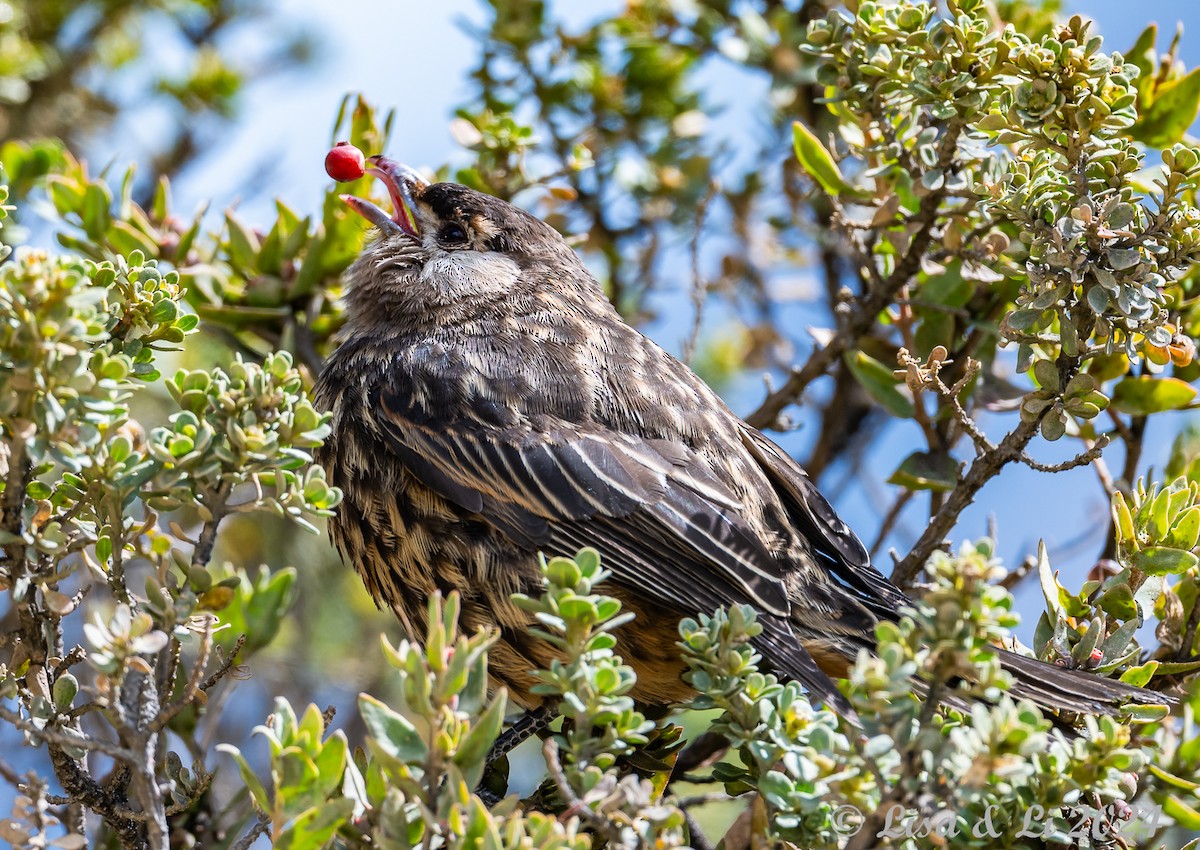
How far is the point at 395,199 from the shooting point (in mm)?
4000

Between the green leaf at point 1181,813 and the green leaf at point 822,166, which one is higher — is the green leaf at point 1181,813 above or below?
below

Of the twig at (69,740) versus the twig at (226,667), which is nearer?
the twig at (69,740)

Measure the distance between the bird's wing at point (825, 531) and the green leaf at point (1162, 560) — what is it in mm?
630

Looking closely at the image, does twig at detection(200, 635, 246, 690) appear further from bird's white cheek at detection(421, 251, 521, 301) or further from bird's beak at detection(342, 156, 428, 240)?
Result: bird's beak at detection(342, 156, 428, 240)

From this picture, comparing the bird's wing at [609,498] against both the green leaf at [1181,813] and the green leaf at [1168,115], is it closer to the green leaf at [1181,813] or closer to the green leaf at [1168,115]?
the green leaf at [1181,813]

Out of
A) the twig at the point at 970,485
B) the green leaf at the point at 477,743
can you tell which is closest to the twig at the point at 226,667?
the green leaf at the point at 477,743

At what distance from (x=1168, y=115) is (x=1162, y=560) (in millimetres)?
1436

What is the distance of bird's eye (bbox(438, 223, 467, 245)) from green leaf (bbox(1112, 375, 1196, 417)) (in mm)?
2014

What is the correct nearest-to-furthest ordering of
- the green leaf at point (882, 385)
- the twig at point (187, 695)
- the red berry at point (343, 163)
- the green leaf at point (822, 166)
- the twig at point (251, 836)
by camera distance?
the twig at point (187, 695), the twig at point (251, 836), the green leaf at point (822, 166), the green leaf at point (882, 385), the red berry at point (343, 163)

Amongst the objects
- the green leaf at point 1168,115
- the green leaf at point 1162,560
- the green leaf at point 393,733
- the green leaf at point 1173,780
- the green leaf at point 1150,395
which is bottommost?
the green leaf at point 393,733

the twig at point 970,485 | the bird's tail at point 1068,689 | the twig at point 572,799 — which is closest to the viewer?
the twig at point 572,799

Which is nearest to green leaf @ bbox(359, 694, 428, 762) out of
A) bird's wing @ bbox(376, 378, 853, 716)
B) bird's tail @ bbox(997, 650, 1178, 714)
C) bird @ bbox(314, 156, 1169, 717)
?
bird @ bbox(314, 156, 1169, 717)

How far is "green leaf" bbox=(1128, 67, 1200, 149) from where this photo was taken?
11.2 ft

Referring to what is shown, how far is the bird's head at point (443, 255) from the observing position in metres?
3.78
